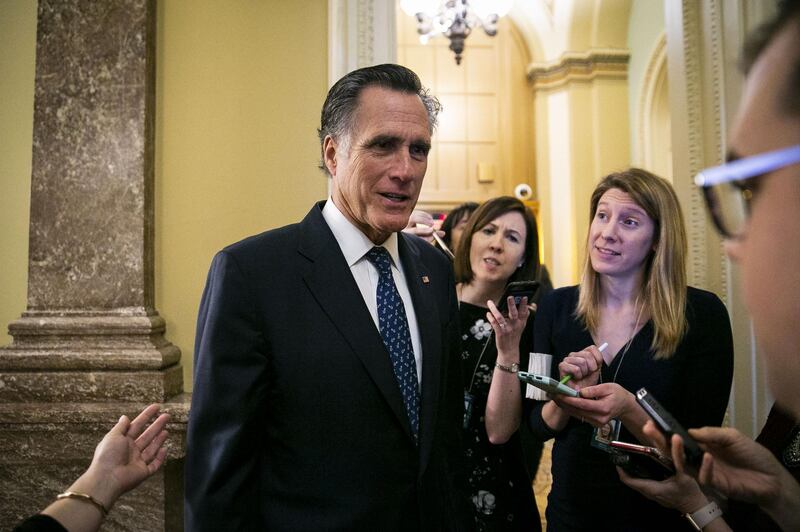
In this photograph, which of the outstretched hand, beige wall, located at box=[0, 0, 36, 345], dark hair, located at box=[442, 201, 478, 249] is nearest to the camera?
the outstretched hand

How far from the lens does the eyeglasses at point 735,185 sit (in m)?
0.51

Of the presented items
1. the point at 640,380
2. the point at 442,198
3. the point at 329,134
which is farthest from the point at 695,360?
the point at 442,198

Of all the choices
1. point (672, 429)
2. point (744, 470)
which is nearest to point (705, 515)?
point (744, 470)

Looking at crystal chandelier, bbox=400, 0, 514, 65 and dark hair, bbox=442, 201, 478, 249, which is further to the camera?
crystal chandelier, bbox=400, 0, 514, 65

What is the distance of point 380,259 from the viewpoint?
4.99 feet

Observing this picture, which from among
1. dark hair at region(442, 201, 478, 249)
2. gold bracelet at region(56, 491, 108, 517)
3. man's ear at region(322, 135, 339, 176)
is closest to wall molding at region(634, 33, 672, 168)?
dark hair at region(442, 201, 478, 249)

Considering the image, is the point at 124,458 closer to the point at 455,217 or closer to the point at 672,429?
the point at 672,429

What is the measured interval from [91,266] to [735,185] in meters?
2.44

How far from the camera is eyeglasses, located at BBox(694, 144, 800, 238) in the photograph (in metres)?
0.51

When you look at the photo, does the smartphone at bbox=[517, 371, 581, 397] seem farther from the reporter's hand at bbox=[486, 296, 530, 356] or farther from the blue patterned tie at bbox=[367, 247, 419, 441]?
the reporter's hand at bbox=[486, 296, 530, 356]

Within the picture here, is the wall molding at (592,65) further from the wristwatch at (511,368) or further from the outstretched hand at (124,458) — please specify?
the outstretched hand at (124,458)

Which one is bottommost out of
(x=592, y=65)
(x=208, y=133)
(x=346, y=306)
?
(x=346, y=306)

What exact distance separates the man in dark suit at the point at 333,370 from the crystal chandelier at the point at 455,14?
5.42 metres

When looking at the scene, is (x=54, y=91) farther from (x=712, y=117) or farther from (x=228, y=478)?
(x=712, y=117)
